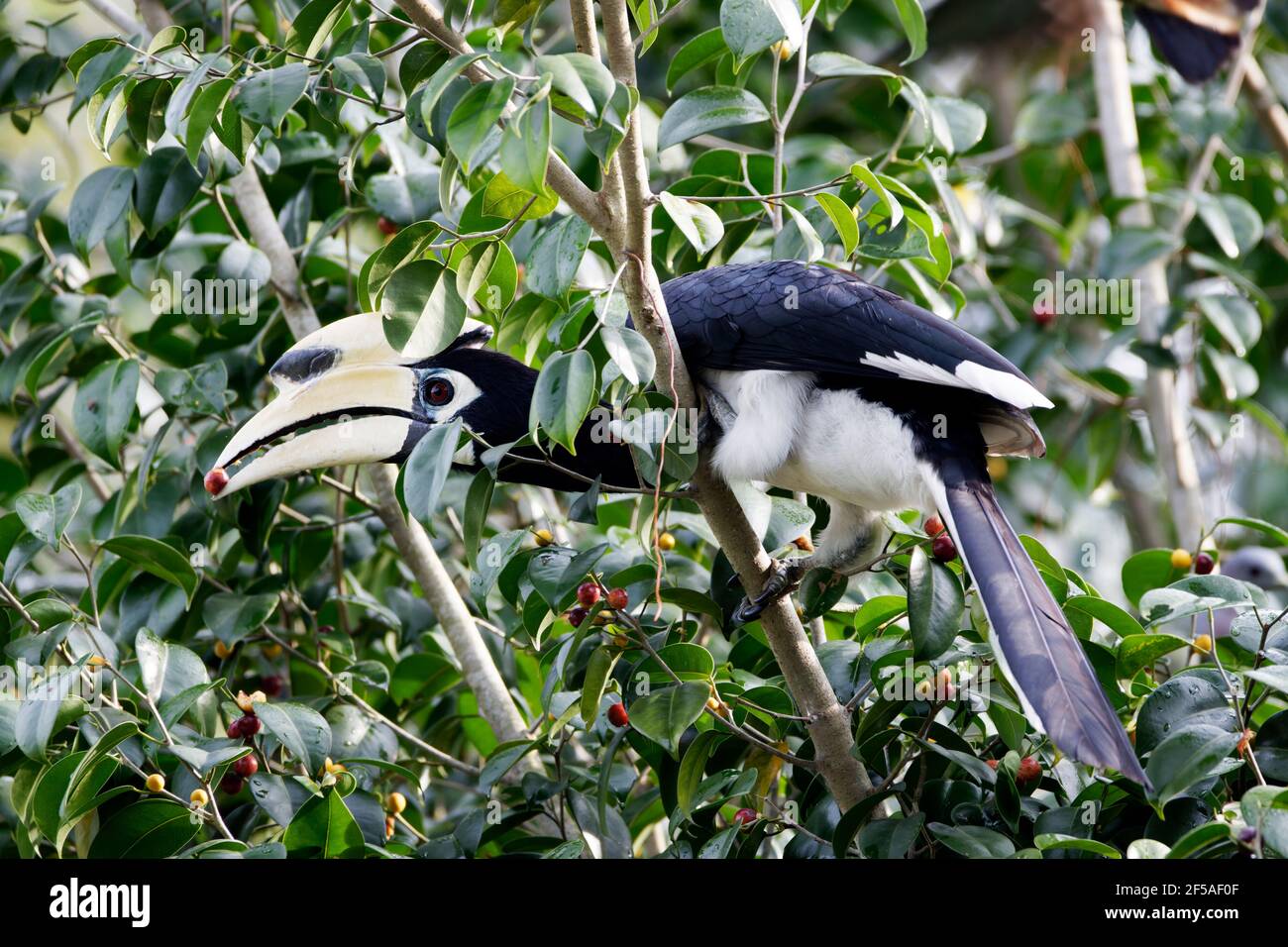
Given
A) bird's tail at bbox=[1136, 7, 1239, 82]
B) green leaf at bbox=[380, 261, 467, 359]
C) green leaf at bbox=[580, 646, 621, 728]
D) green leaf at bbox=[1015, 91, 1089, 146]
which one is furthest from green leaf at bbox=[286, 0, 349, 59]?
bird's tail at bbox=[1136, 7, 1239, 82]

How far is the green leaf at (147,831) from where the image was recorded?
5.53ft

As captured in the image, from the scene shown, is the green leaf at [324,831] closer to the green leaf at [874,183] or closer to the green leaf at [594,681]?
the green leaf at [594,681]

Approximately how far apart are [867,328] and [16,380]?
1.40 meters

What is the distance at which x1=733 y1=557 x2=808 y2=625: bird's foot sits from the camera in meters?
1.80

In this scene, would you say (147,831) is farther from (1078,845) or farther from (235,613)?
(1078,845)

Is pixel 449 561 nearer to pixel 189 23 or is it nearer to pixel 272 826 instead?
pixel 272 826

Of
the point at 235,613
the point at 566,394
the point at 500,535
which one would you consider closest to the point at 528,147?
the point at 566,394

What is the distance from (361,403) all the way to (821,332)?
0.68 m

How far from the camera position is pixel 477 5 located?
2018 millimetres

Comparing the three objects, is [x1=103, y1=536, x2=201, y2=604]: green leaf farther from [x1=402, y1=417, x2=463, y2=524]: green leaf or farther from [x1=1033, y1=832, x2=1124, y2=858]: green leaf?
[x1=1033, y1=832, x2=1124, y2=858]: green leaf

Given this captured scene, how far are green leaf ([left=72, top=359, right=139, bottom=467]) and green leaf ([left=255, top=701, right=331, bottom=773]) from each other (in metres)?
0.55

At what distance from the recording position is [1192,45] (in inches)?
134
